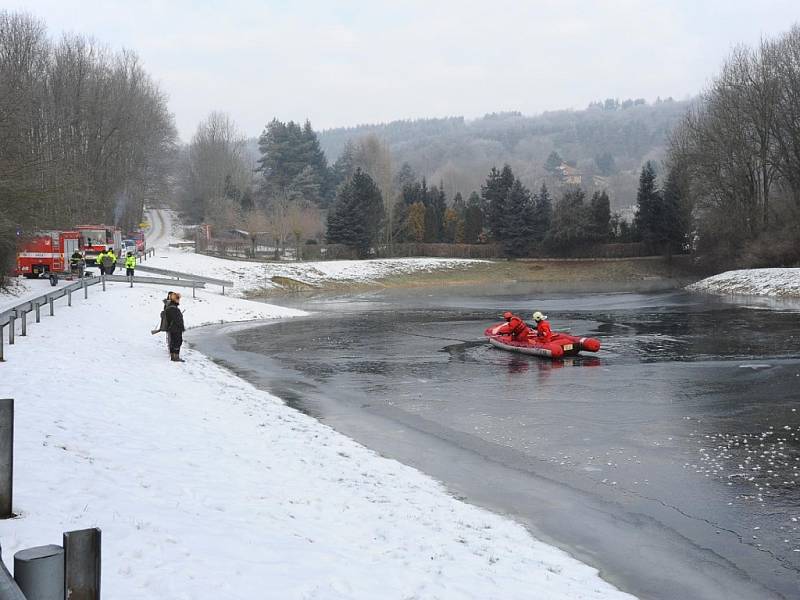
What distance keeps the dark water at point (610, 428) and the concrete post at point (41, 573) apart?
610 centimetres

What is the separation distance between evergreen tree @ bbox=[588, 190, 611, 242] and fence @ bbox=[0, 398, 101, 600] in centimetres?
9196

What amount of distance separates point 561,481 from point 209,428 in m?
5.91

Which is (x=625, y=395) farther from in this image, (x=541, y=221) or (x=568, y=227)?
(x=541, y=221)

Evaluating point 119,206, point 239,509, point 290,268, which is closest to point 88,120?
point 119,206

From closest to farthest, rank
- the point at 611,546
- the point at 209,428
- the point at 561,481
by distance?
1. the point at 611,546
2. the point at 561,481
3. the point at 209,428

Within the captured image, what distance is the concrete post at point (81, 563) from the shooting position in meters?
4.28

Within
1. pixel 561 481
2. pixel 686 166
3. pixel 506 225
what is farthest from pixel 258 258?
pixel 561 481

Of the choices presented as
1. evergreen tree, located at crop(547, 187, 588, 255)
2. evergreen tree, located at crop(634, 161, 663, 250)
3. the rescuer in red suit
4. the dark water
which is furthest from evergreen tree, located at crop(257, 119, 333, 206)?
the rescuer in red suit

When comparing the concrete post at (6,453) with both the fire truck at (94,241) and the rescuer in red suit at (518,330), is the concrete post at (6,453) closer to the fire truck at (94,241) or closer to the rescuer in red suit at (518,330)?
the rescuer in red suit at (518,330)

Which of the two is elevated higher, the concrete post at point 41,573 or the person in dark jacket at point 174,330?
the concrete post at point 41,573

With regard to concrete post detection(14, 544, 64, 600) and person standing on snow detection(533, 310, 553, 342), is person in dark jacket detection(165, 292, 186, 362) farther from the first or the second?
concrete post detection(14, 544, 64, 600)

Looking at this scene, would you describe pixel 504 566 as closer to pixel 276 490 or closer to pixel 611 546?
pixel 611 546

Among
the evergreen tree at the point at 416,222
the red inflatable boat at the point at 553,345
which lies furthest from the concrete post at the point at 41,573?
the evergreen tree at the point at 416,222

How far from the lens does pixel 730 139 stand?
232 feet
